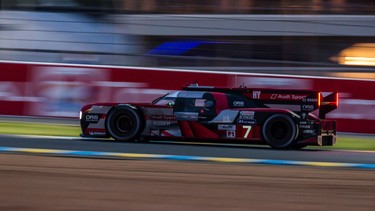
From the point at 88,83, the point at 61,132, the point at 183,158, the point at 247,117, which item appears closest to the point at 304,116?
the point at 247,117

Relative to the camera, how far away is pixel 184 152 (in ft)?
36.7

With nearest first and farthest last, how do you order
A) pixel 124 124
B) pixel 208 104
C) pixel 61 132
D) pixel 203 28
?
1. pixel 208 104
2. pixel 124 124
3. pixel 61 132
4. pixel 203 28

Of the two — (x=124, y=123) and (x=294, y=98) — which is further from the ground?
(x=294, y=98)

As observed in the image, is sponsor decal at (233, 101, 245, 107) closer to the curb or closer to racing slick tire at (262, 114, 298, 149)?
racing slick tire at (262, 114, 298, 149)

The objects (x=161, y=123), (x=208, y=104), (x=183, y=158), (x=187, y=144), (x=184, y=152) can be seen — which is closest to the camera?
(x=183, y=158)

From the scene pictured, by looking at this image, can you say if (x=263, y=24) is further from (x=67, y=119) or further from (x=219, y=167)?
(x=219, y=167)

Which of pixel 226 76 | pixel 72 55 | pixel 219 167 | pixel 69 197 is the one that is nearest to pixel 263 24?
pixel 72 55

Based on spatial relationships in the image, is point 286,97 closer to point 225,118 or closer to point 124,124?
point 225,118

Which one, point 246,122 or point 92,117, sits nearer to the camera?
point 246,122

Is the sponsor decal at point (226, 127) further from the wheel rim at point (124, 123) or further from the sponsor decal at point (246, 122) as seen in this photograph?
the wheel rim at point (124, 123)

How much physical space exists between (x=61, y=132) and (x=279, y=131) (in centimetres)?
504

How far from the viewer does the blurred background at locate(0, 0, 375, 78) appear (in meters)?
26.7

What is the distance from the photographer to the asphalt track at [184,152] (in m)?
10.2

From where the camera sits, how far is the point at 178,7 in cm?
2822
